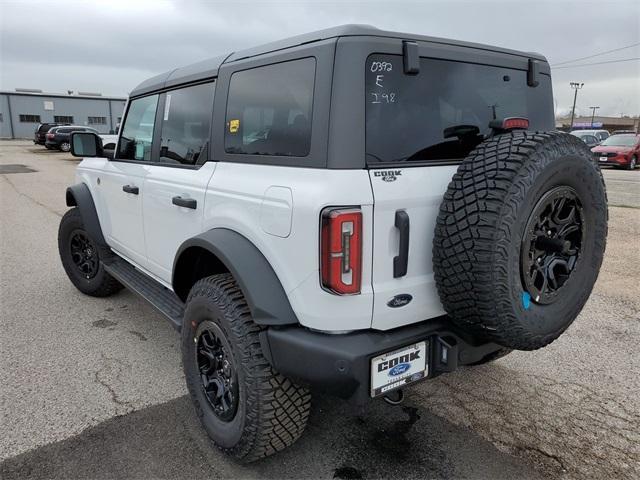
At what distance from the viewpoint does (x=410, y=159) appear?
83.7 inches

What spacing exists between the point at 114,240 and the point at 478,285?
317 centimetres

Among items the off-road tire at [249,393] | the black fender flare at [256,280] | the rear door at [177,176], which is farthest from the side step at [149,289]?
the black fender flare at [256,280]

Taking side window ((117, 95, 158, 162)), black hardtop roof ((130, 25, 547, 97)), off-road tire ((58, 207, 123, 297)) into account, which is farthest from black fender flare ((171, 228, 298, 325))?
off-road tire ((58, 207, 123, 297))

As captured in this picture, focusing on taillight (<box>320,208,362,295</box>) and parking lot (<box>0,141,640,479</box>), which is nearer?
taillight (<box>320,208,362,295</box>)

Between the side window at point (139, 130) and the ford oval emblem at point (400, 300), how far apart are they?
220 centimetres

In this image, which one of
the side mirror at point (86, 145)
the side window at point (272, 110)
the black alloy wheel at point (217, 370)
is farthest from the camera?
the side mirror at point (86, 145)

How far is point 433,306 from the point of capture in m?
2.21

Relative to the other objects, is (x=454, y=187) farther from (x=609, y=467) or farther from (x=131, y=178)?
(x=131, y=178)

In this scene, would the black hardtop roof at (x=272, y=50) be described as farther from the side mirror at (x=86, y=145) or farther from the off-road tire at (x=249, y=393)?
the off-road tire at (x=249, y=393)

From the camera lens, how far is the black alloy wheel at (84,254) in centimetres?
459

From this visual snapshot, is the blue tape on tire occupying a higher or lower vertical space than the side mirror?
lower

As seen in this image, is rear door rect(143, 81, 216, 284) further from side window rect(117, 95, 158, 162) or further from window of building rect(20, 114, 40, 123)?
window of building rect(20, 114, 40, 123)

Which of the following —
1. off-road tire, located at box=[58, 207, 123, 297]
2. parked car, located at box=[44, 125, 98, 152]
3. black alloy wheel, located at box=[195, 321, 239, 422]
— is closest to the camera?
black alloy wheel, located at box=[195, 321, 239, 422]

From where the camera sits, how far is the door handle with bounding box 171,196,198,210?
8.80 ft
